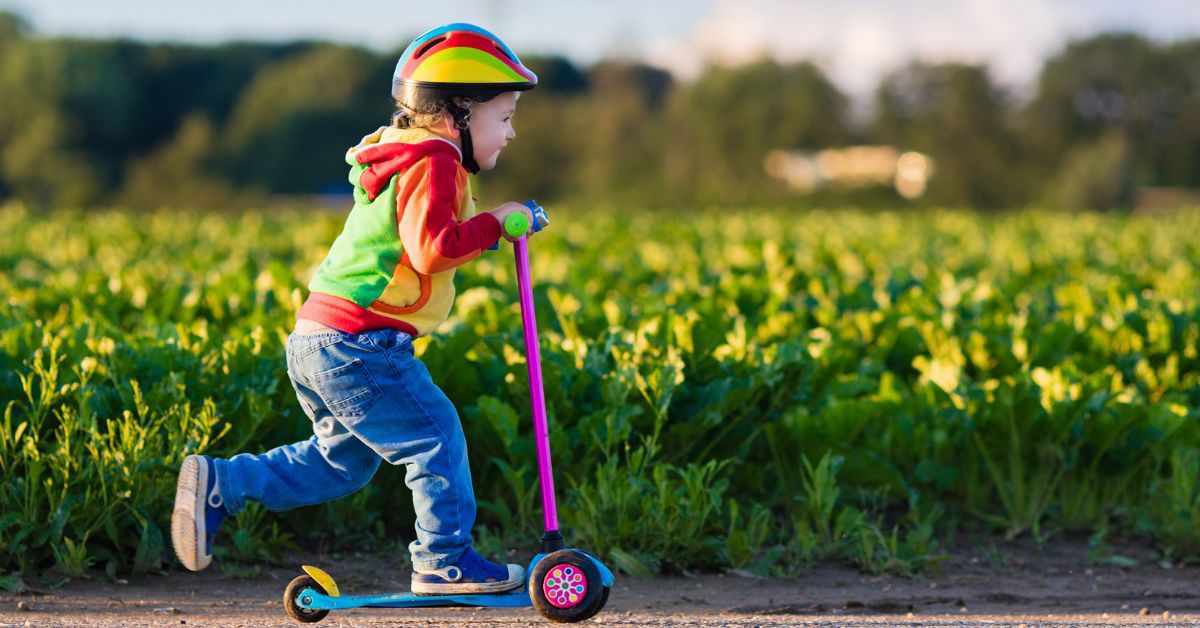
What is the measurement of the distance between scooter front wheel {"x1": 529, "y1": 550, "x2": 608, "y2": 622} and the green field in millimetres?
1094

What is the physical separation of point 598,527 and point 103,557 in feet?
5.43

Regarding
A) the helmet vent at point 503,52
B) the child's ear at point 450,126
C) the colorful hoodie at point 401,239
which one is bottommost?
the colorful hoodie at point 401,239

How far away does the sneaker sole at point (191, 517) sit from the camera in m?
3.67

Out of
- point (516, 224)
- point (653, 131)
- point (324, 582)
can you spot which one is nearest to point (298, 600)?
point (324, 582)

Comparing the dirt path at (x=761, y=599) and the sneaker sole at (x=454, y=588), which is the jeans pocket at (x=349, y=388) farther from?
the dirt path at (x=761, y=599)

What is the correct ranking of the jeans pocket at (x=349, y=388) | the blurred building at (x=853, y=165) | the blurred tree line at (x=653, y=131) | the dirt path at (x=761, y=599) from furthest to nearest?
1. the blurred building at (x=853, y=165)
2. the blurred tree line at (x=653, y=131)
3. the dirt path at (x=761, y=599)
4. the jeans pocket at (x=349, y=388)

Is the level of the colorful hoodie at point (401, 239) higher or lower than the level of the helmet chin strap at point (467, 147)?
lower

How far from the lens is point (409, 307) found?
361 centimetres

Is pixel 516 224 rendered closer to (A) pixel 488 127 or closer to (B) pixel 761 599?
(A) pixel 488 127

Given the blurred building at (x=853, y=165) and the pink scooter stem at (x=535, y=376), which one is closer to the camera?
the pink scooter stem at (x=535, y=376)

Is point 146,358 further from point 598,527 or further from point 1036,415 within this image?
point 1036,415

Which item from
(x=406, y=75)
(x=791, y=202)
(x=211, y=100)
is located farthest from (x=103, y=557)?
(x=211, y=100)

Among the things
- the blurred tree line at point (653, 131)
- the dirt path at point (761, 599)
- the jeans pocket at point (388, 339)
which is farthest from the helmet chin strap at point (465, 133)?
the blurred tree line at point (653, 131)

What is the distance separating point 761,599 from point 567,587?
3.75ft
